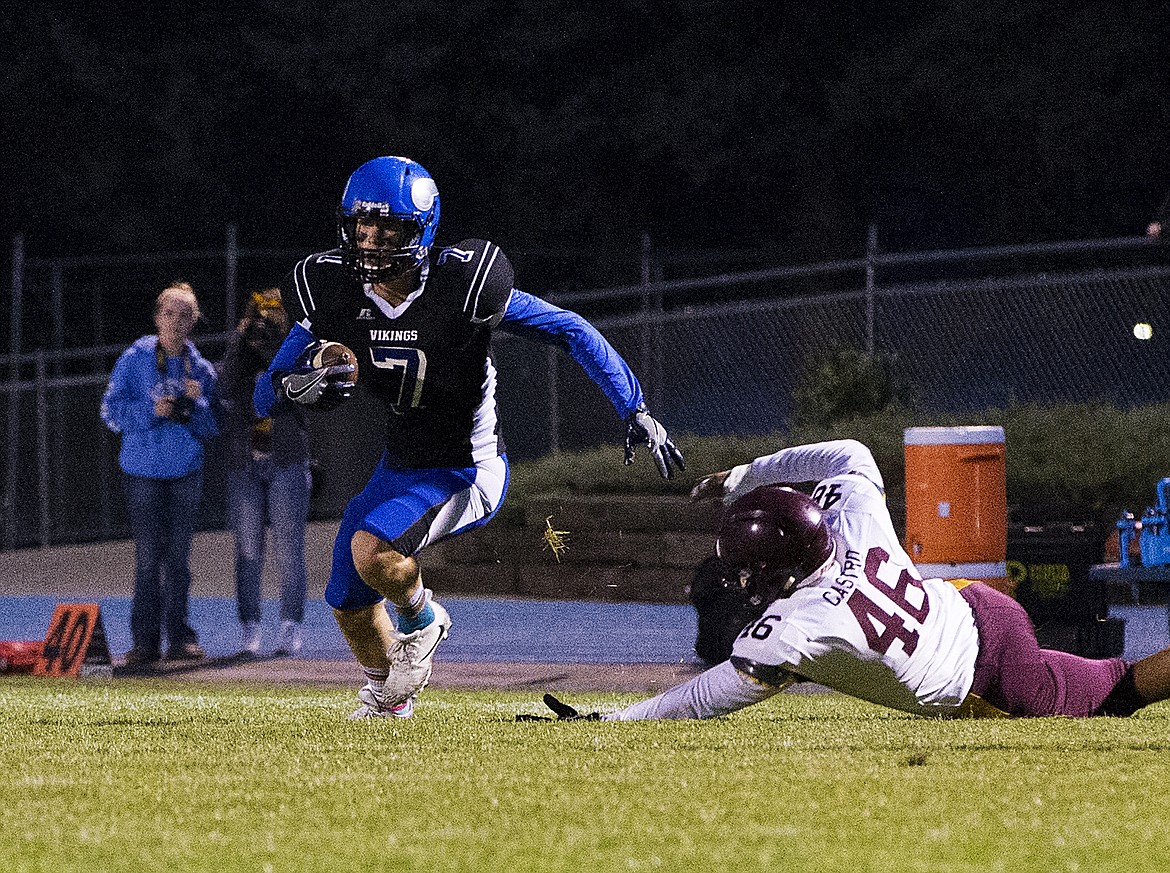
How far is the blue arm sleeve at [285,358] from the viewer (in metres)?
8.07

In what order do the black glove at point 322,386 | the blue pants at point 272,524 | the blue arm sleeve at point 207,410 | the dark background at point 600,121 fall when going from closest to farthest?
1. the black glove at point 322,386
2. the blue arm sleeve at point 207,410
3. the blue pants at point 272,524
4. the dark background at point 600,121

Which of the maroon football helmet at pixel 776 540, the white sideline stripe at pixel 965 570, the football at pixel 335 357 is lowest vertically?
the white sideline stripe at pixel 965 570

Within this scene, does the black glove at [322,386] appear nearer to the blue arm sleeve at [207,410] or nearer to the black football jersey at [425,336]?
the black football jersey at [425,336]

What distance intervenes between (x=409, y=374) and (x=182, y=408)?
4155 millimetres

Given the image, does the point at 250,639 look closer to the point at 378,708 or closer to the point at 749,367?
the point at 378,708

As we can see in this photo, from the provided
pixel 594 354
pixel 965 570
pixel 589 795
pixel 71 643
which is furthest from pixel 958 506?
pixel 71 643

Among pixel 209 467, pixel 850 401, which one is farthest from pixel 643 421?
pixel 209 467

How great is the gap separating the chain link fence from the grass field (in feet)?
27.1

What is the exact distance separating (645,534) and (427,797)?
9.30 meters

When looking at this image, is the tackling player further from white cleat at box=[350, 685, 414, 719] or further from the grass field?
white cleat at box=[350, 685, 414, 719]

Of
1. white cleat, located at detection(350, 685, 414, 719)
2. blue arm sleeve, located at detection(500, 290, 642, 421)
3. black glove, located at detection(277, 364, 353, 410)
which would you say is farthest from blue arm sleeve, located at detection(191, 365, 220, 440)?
black glove, located at detection(277, 364, 353, 410)

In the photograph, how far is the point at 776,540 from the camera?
673 cm

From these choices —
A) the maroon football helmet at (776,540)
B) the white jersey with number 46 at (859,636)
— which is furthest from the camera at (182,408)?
the maroon football helmet at (776,540)

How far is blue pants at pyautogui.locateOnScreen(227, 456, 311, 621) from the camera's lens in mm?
12141
